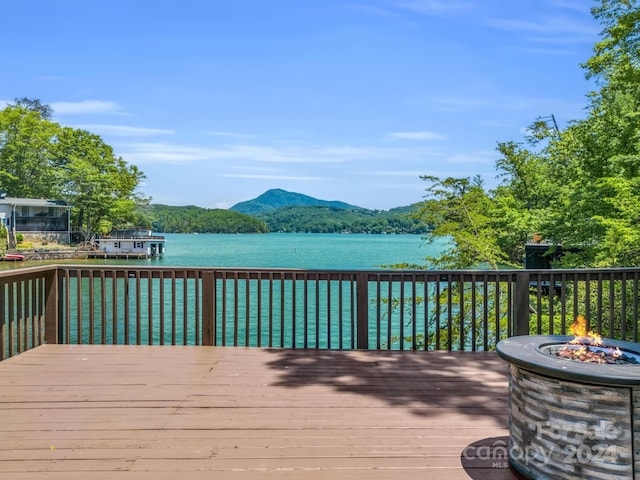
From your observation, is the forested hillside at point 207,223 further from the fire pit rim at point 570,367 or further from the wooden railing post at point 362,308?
the fire pit rim at point 570,367

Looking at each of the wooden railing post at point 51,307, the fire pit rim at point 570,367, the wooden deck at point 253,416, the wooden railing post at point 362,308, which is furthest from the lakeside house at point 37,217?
the fire pit rim at point 570,367

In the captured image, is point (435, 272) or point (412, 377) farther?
point (435, 272)

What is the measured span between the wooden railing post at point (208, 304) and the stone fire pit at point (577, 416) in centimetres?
327

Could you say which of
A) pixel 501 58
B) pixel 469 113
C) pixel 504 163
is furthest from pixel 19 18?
pixel 504 163

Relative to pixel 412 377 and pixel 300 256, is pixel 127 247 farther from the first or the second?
pixel 412 377

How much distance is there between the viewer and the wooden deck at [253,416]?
2080 mm

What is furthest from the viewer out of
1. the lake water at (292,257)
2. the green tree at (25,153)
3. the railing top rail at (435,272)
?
the green tree at (25,153)

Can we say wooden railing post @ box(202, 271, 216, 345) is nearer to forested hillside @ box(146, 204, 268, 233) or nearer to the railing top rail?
the railing top rail

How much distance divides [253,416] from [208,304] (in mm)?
2020

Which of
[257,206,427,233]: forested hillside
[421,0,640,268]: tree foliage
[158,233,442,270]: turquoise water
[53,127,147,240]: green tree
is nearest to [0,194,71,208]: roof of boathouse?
[53,127,147,240]: green tree

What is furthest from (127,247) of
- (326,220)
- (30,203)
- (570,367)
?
(326,220)

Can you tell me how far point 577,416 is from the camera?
170 cm

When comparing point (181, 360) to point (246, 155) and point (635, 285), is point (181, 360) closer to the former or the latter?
point (635, 285)

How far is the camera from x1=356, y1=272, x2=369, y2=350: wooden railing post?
14.4 ft
